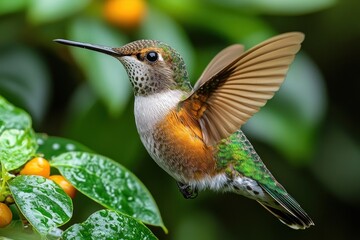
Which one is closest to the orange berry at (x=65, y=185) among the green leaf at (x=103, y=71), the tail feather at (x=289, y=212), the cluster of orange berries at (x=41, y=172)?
the cluster of orange berries at (x=41, y=172)

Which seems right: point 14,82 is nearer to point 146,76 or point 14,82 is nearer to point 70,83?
point 70,83

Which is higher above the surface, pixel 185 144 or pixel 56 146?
pixel 185 144

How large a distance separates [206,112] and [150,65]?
0.16m

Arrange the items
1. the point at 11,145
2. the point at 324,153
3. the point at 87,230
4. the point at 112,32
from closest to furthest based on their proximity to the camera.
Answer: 1. the point at 87,230
2. the point at 11,145
3. the point at 112,32
4. the point at 324,153

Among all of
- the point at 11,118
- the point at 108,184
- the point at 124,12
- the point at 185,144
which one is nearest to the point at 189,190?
the point at 185,144

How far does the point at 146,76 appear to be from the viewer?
1602 mm

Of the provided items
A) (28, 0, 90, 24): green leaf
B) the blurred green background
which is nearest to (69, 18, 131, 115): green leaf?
the blurred green background

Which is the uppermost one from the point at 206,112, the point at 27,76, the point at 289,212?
the point at 206,112

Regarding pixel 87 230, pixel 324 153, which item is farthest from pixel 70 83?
pixel 87 230

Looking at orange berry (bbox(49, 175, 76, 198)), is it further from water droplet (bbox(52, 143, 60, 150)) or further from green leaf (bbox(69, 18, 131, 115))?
green leaf (bbox(69, 18, 131, 115))

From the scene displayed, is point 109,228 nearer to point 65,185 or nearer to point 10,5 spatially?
point 65,185

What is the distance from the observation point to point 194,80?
298cm

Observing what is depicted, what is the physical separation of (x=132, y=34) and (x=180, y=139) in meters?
1.44

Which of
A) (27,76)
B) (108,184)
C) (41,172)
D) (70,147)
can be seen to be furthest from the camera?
(27,76)
